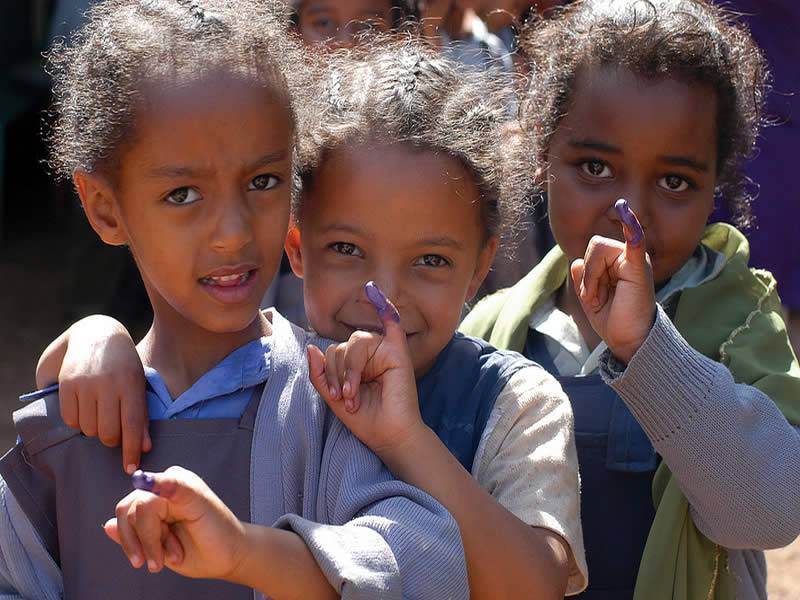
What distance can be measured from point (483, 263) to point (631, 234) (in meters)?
0.36

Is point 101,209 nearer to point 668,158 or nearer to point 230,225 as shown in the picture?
point 230,225

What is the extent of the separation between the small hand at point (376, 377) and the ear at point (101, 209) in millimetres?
444

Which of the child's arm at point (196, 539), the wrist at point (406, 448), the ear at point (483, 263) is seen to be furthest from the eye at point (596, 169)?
the child's arm at point (196, 539)

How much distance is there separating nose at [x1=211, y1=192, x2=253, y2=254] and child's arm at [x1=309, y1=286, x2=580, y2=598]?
0.23 metres

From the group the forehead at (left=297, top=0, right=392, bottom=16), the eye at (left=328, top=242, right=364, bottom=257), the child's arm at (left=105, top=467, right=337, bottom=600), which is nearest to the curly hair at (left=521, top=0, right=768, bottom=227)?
the eye at (left=328, top=242, right=364, bottom=257)

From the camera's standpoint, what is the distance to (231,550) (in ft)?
4.41

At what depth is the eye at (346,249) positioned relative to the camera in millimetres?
1897

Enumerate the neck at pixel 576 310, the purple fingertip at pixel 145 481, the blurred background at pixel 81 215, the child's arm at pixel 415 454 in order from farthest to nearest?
the blurred background at pixel 81 215 → the neck at pixel 576 310 → the child's arm at pixel 415 454 → the purple fingertip at pixel 145 481

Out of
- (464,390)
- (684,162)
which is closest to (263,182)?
(464,390)

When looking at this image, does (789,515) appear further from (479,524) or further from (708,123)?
(708,123)

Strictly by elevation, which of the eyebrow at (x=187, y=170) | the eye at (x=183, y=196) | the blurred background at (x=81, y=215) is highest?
the eyebrow at (x=187, y=170)

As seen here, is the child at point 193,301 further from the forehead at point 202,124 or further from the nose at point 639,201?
the nose at point 639,201

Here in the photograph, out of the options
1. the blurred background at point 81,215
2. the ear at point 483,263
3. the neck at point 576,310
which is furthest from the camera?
the blurred background at point 81,215

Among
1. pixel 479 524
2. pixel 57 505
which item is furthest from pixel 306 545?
pixel 57 505
